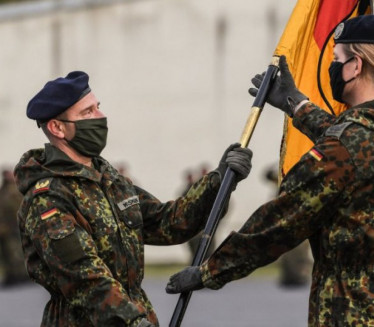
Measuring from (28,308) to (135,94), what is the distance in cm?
984

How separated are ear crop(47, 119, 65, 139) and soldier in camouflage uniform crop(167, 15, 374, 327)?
981mm

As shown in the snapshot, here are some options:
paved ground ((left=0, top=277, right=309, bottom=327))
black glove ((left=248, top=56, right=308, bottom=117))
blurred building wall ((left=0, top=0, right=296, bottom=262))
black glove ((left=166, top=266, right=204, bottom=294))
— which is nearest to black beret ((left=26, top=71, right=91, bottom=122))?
black glove ((left=248, top=56, right=308, bottom=117))

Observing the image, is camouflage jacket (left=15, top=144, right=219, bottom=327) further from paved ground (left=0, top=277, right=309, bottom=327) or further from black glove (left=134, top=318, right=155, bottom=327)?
paved ground (left=0, top=277, right=309, bottom=327)

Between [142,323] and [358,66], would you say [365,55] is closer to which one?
[358,66]

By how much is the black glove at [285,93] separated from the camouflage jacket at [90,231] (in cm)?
48

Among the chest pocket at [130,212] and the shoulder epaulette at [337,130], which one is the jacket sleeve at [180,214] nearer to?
the chest pocket at [130,212]

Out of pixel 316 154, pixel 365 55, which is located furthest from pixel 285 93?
pixel 316 154

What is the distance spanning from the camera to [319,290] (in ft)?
14.7

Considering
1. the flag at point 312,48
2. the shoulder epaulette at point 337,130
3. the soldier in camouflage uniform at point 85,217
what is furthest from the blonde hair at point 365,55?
the flag at point 312,48

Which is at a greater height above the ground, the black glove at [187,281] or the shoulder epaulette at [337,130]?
the shoulder epaulette at [337,130]

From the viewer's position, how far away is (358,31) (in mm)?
4543

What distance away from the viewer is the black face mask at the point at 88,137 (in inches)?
205

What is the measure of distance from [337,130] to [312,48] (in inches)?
56.8

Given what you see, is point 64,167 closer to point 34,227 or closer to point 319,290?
point 34,227
